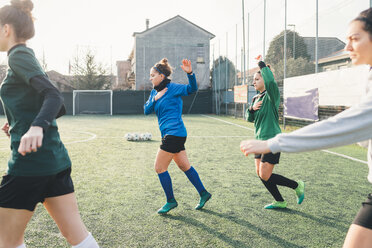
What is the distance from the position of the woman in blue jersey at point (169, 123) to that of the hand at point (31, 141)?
2197mm

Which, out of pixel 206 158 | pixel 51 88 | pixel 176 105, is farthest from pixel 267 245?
pixel 206 158

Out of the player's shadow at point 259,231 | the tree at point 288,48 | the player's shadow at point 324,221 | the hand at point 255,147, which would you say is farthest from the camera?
the tree at point 288,48

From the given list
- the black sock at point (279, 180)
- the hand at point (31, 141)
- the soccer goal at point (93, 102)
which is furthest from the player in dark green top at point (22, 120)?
the soccer goal at point (93, 102)

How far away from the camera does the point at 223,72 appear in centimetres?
2512

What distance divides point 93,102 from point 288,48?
1989cm

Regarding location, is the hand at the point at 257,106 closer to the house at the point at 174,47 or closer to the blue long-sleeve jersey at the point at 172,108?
the blue long-sleeve jersey at the point at 172,108

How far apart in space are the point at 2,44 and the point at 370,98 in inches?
78.0

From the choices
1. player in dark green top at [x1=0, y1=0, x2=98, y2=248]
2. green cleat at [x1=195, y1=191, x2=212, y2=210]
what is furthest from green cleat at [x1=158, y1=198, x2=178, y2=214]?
player in dark green top at [x1=0, y1=0, x2=98, y2=248]

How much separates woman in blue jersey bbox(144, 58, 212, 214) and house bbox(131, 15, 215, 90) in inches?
1156

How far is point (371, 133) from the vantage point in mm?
1339

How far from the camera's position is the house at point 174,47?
109 ft

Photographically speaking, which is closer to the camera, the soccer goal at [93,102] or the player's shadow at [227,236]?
the player's shadow at [227,236]

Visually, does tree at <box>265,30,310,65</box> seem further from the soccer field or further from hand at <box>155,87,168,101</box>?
hand at <box>155,87,168,101</box>

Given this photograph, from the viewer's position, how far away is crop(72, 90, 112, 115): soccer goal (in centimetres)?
2814
